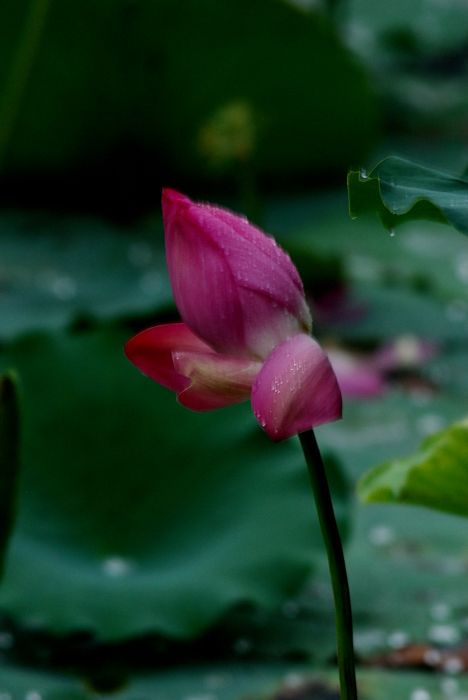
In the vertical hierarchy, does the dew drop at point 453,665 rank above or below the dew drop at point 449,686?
above

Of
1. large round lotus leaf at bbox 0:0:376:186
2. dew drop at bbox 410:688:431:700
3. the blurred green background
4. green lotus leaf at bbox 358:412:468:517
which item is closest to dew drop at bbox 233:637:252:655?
the blurred green background

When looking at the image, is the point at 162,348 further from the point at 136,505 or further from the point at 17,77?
the point at 17,77

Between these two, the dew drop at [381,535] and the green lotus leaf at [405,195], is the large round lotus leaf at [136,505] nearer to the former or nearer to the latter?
the dew drop at [381,535]

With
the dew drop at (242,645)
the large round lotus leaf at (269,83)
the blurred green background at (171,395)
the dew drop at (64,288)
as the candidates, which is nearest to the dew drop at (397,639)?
the blurred green background at (171,395)

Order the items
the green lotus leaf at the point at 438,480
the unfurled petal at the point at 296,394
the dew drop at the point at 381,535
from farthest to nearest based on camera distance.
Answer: the dew drop at the point at 381,535, the green lotus leaf at the point at 438,480, the unfurled petal at the point at 296,394

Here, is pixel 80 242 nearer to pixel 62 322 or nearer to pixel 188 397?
pixel 62 322

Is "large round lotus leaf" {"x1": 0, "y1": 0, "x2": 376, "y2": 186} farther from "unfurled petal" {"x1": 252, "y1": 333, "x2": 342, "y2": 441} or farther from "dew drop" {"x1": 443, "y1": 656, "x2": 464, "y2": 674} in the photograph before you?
"unfurled petal" {"x1": 252, "y1": 333, "x2": 342, "y2": 441}

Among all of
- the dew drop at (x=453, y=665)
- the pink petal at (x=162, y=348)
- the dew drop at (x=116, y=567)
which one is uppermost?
the dew drop at (x=116, y=567)

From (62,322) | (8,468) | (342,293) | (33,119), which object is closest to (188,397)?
(8,468)
